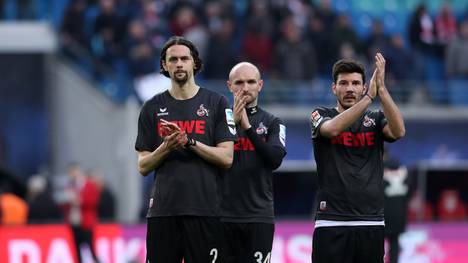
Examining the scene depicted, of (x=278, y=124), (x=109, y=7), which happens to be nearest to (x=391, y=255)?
(x=278, y=124)

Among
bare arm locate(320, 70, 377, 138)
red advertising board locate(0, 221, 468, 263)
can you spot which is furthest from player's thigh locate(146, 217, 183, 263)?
red advertising board locate(0, 221, 468, 263)

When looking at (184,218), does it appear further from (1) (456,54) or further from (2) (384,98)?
(1) (456,54)

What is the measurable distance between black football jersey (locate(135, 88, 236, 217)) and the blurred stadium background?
11.5 m

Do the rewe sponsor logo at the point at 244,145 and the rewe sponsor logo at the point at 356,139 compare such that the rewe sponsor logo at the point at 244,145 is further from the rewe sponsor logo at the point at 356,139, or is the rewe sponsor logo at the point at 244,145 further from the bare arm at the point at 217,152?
the bare arm at the point at 217,152

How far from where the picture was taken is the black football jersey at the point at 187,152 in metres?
8.23

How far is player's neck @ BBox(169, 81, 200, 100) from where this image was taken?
27.6 feet

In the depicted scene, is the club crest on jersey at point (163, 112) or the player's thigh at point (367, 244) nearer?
the club crest on jersey at point (163, 112)

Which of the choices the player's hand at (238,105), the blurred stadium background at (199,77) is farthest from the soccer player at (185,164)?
the blurred stadium background at (199,77)

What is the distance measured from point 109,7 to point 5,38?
188 centimetres

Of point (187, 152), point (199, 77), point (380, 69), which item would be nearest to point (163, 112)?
point (187, 152)

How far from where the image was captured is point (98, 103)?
70.4 ft

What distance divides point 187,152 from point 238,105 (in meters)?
1.18

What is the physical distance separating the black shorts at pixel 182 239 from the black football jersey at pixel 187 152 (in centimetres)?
6

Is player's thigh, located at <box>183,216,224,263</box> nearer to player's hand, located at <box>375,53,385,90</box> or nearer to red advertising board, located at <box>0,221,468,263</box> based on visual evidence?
player's hand, located at <box>375,53,385,90</box>
